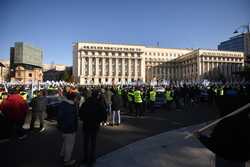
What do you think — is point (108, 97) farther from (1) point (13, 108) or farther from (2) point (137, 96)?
(1) point (13, 108)

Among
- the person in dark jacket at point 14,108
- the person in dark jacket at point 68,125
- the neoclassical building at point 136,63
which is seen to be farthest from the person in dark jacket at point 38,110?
the neoclassical building at point 136,63

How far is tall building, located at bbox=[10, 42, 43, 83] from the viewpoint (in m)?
86.3

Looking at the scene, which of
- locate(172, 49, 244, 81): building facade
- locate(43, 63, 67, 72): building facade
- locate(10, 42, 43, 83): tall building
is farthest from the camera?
locate(43, 63, 67, 72): building facade

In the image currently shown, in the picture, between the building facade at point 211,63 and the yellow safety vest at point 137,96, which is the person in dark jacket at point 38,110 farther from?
the building facade at point 211,63

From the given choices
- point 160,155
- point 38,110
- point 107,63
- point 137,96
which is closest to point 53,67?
point 107,63

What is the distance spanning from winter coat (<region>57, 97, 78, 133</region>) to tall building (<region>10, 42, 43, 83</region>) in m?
82.6

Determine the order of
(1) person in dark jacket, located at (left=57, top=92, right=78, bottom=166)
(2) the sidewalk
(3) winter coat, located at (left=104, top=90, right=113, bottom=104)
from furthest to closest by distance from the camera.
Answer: (3) winter coat, located at (left=104, top=90, right=113, bottom=104) < (1) person in dark jacket, located at (left=57, top=92, right=78, bottom=166) < (2) the sidewalk

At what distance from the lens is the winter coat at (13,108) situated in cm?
861

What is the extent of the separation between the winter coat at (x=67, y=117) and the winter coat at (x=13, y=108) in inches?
130

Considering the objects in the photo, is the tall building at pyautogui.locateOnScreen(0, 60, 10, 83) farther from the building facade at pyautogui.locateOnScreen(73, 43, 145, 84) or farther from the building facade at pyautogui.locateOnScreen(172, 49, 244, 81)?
the building facade at pyautogui.locateOnScreen(172, 49, 244, 81)

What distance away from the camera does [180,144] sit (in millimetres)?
7883

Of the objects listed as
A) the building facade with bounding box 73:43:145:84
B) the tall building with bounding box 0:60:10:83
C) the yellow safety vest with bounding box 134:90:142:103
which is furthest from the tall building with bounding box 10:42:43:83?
the yellow safety vest with bounding box 134:90:142:103

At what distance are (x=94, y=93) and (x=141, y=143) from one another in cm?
258

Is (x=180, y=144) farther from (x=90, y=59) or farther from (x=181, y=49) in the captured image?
(x=181, y=49)
